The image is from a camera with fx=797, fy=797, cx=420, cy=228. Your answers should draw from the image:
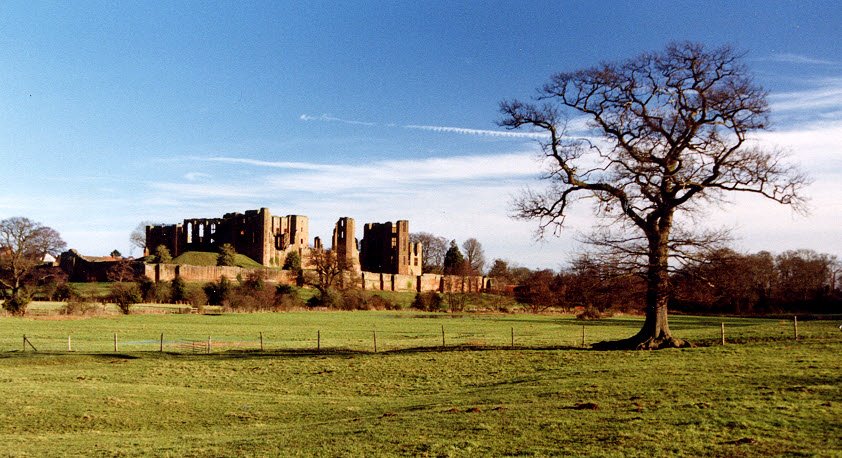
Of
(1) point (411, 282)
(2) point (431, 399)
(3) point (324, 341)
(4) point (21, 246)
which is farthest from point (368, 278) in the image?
(2) point (431, 399)

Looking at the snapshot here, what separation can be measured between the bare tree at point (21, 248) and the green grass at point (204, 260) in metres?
29.4

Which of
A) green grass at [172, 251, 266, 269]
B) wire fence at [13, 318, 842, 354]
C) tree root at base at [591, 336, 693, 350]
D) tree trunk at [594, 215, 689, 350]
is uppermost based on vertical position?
green grass at [172, 251, 266, 269]

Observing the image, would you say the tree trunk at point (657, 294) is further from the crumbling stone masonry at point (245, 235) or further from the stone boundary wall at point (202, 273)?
the crumbling stone masonry at point (245, 235)

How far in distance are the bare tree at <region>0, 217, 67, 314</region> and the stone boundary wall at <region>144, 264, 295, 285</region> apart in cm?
1221

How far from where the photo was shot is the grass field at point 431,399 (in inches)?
507

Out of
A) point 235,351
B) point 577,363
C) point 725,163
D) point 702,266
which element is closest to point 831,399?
point 577,363

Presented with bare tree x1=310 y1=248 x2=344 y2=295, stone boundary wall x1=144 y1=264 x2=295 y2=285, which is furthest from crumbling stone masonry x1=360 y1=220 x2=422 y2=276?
bare tree x1=310 y1=248 x2=344 y2=295

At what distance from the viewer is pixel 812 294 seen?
284 ft

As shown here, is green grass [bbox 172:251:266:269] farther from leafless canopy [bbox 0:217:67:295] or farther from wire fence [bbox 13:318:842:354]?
wire fence [bbox 13:318:842:354]

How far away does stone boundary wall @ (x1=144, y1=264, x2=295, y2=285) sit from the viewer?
104m

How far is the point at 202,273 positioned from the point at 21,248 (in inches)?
1067

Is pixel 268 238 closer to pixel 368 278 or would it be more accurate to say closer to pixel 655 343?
pixel 368 278

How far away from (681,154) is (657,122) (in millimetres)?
1517

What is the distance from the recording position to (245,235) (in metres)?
144
